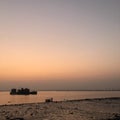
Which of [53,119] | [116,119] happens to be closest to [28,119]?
[53,119]

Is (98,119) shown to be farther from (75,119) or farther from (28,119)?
(28,119)

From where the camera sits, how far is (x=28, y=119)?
5569 centimetres

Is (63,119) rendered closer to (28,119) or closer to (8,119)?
(28,119)

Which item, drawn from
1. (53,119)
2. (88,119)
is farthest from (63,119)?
(88,119)

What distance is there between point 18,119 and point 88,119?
50.8 ft

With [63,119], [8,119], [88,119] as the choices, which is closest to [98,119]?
[88,119]

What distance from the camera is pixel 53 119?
178ft

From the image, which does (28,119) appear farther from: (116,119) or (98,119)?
(116,119)

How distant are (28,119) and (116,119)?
1945 centimetres

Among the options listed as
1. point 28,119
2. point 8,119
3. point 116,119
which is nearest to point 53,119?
point 28,119

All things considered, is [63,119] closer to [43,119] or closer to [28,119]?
[43,119]

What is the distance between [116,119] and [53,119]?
45.0 ft

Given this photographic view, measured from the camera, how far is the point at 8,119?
2108 inches

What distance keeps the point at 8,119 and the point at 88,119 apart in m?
17.5
